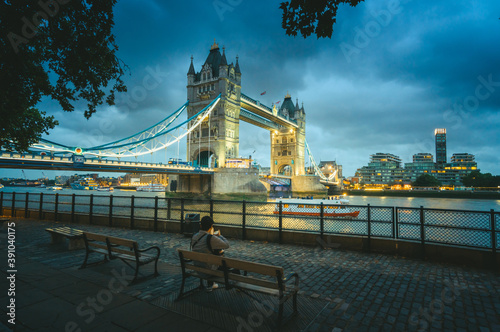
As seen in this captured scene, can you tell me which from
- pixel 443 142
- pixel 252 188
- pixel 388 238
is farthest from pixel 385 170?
pixel 388 238

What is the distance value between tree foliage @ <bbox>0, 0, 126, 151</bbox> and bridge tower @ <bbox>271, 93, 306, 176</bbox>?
78.7m

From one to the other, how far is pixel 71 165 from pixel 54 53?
2844 cm

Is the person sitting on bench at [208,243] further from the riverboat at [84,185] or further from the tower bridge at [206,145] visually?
the riverboat at [84,185]

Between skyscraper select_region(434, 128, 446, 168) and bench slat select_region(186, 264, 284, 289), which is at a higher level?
skyscraper select_region(434, 128, 446, 168)

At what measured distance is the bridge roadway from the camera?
2473cm

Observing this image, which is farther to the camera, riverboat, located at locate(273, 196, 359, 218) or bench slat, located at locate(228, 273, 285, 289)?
riverboat, located at locate(273, 196, 359, 218)

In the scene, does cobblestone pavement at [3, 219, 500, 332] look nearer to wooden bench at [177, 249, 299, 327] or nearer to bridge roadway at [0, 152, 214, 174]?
wooden bench at [177, 249, 299, 327]

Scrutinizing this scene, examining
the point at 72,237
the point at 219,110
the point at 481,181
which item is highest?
the point at 219,110

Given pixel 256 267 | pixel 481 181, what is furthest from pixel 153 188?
pixel 481 181

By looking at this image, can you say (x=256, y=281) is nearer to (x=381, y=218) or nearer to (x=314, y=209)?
(x=381, y=218)

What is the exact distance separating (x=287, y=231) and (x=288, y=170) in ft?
297

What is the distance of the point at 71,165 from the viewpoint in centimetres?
2883

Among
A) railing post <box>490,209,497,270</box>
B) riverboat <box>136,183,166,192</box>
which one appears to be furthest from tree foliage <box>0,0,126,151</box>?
riverboat <box>136,183,166,192</box>

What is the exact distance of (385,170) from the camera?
14575 cm
